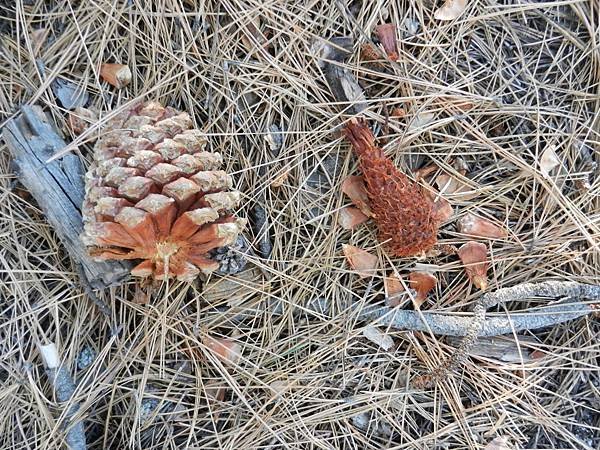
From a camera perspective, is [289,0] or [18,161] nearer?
[18,161]

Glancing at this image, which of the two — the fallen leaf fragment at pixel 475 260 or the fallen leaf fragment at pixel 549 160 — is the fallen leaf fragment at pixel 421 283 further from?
the fallen leaf fragment at pixel 549 160

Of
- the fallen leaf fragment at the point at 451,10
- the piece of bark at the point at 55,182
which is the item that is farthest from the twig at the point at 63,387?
the fallen leaf fragment at the point at 451,10

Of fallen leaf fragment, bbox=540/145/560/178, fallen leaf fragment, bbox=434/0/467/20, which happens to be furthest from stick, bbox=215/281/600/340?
fallen leaf fragment, bbox=434/0/467/20

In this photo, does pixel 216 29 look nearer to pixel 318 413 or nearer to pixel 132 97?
pixel 132 97

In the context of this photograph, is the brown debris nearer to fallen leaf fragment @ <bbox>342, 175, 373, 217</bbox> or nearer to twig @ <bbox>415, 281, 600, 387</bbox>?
fallen leaf fragment @ <bbox>342, 175, 373, 217</bbox>

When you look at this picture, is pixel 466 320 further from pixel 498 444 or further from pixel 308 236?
pixel 308 236

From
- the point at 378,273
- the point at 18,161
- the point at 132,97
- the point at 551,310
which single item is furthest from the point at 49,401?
the point at 551,310
